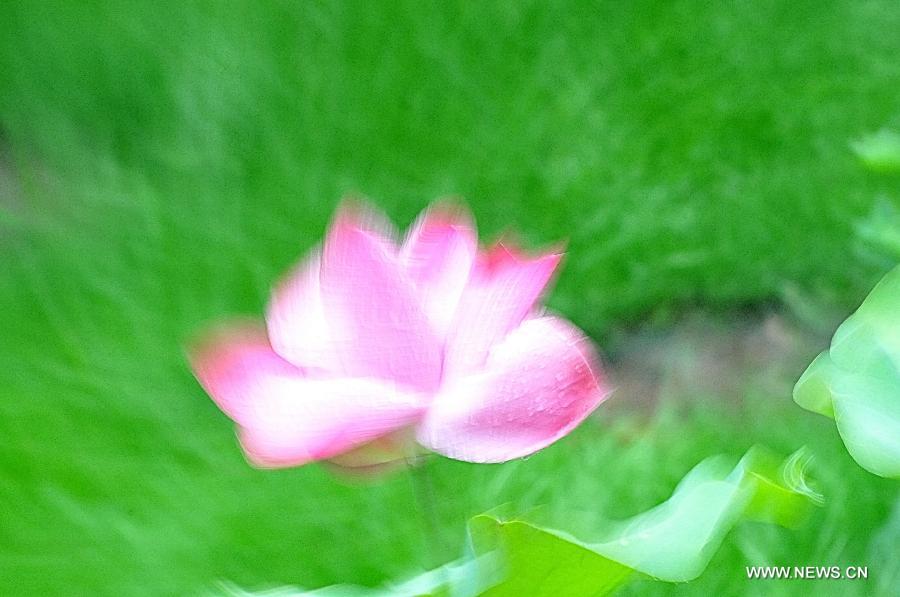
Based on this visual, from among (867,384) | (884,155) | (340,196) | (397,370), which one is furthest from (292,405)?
(340,196)

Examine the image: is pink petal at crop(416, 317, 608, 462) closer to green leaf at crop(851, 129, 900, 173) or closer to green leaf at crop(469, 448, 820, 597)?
green leaf at crop(469, 448, 820, 597)

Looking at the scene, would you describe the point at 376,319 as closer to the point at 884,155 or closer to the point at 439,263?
the point at 439,263

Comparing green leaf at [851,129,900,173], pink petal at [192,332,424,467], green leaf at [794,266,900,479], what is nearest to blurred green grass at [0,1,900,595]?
green leaf at [851,129,900,173]

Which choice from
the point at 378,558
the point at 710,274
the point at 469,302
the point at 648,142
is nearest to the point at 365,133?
the point at 648,142

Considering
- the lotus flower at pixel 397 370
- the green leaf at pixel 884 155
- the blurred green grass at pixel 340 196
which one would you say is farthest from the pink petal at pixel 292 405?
the blurred green grass at pixel 340 196

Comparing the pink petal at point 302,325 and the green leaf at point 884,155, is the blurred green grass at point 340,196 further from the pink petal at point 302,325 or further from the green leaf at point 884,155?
the pink petal at point 302,325
